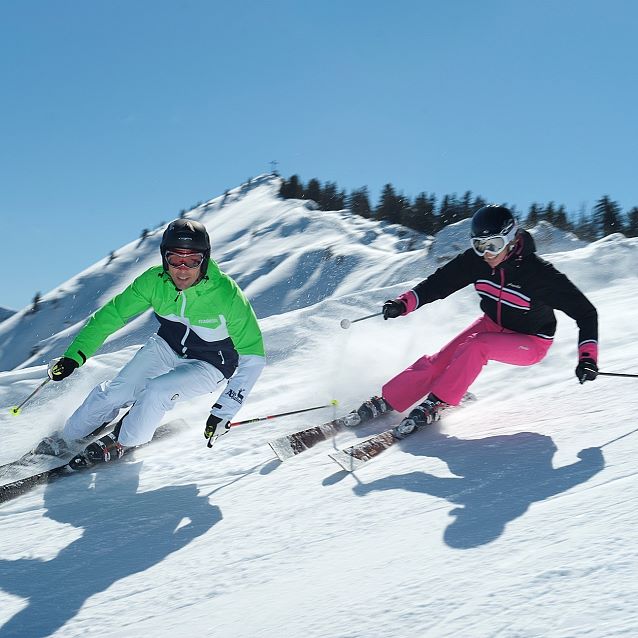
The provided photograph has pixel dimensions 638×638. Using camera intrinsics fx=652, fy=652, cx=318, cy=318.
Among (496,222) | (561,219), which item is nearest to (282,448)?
(496,222)

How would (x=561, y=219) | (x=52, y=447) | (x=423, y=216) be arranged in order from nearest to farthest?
(x=52, y=447), (x=561, y=219), (x=423, y=216)

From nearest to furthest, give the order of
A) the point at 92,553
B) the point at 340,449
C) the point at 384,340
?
1. the point at 92,553
2. the point at 340,449
3. the point at 384,340

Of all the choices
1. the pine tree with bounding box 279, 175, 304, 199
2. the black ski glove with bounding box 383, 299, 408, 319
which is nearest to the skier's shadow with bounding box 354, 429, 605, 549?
the black ski glove with bounding box 383, 299, 408, 319

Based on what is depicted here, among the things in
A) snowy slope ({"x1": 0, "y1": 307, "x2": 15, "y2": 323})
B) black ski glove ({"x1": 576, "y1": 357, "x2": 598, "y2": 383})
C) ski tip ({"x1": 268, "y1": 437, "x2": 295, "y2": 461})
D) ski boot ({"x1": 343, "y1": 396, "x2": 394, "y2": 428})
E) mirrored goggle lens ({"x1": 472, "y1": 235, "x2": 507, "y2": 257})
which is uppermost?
mirrored goggle lens ({"x1": 472, "y1": 235, "x2": 507, "y2": 257})

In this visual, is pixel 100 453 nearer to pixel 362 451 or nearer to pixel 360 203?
pixel 362 451

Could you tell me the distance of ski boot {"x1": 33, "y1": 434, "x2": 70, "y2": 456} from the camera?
190 inches

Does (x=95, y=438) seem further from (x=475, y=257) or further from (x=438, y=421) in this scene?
(x=475, y=257)

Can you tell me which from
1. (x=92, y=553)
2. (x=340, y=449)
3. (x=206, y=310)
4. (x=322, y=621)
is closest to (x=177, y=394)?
(x=206, y=310)

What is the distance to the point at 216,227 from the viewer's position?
6250cm

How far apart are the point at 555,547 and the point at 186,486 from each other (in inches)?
101

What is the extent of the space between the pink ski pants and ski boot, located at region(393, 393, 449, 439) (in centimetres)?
8

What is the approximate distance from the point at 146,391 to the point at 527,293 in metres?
2.80

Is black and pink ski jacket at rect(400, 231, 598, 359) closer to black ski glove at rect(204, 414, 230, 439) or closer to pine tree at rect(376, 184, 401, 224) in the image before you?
black ski glove at rect(204, 414, 230, 439)

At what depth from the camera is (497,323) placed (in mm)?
5016
